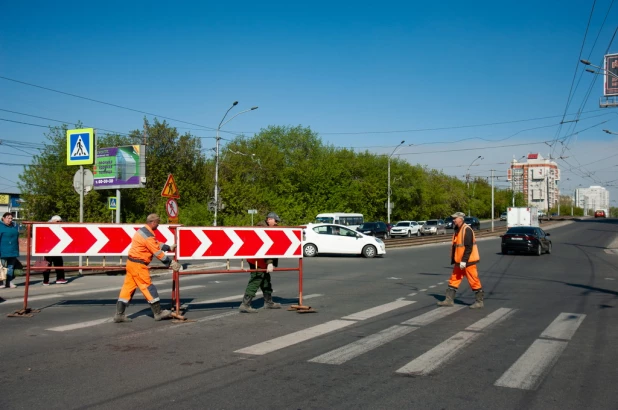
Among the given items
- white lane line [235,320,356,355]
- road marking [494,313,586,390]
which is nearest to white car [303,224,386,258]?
road marking [494,313,586,390]

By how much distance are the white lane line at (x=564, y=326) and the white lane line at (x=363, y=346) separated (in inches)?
78.8

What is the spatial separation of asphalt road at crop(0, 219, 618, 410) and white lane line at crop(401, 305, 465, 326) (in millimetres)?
68

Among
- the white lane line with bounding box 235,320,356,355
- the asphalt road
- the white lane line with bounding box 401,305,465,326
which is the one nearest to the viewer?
the asphalt road

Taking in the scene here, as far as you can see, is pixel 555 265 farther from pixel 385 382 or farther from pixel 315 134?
pixel 315 134

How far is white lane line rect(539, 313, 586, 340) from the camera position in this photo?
8.40 m

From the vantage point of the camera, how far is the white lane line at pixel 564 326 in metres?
8.40

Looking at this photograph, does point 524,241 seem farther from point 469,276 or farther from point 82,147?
point 82,147

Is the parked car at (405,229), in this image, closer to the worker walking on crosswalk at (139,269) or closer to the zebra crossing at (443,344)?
the zebra crossing at (443,344)

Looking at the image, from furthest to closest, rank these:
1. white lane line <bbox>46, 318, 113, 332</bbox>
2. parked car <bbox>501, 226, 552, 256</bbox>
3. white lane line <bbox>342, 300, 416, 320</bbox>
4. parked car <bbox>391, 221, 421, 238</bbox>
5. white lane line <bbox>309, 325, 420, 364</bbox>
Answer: parked car <bbox>391, 221, 421, 238</bbox>, parked car <bbox>501, 226, 552, 256</bbox>, white lane line <bbox>342, 300, 416, 320</bbox>, white lane line <bbox>46, 318, 113, 332</bbox>, white lane line <bbox>309, 325, 420, 364</bbox>

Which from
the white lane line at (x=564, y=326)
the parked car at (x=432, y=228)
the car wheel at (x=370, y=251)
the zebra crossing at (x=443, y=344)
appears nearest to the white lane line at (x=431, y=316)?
the zebra crossing at (x=443, y=344)

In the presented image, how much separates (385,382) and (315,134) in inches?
2941

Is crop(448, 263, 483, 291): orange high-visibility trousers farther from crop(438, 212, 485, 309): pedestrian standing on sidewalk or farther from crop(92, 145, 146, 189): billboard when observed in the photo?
crop(92, 145, 146, 189): billboard

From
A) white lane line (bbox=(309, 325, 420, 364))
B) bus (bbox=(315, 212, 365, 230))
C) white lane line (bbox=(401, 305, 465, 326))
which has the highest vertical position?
bus (bbox=(315, 212, 365, 230))

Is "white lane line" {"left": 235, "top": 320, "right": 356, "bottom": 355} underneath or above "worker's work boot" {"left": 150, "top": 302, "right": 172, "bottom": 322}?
underneath
